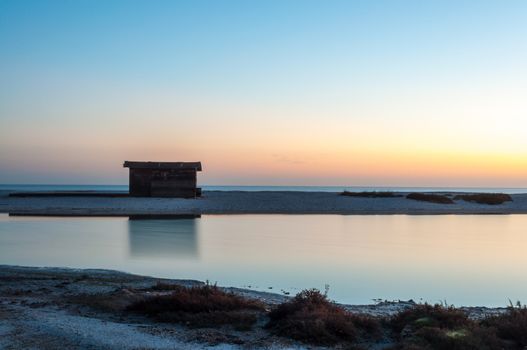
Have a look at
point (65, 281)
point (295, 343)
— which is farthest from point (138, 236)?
point (295, 343)

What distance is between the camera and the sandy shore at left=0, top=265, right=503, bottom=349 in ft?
24.6

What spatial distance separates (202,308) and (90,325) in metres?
→ 1.77

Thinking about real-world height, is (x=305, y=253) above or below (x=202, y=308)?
below

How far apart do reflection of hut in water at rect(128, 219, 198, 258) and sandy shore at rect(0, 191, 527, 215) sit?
25.1ft

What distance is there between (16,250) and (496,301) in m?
14.7

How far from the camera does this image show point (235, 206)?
41.5 metres

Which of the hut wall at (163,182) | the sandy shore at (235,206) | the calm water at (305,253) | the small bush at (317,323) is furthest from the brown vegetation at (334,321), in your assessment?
the hut wall at (163,182)

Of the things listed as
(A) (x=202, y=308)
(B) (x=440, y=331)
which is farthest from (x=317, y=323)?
(A) (x=202, y=308)

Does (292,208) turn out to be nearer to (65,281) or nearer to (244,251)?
(244,251)

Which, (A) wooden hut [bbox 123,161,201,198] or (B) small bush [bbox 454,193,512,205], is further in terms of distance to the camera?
(B) small bush [bbox 454,193,512,205]

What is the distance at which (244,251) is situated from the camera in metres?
18.9

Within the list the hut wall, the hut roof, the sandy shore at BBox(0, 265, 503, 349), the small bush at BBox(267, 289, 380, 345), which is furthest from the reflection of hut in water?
the hut roof

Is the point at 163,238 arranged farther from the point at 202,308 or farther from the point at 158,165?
the point at 158,165

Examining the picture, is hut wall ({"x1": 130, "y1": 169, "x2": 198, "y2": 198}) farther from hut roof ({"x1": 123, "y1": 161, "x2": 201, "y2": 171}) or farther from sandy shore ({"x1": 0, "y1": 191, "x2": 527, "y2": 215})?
sandy shore ({"x1": 0, "y1": 191, "x2": 527, "y2": 215})
